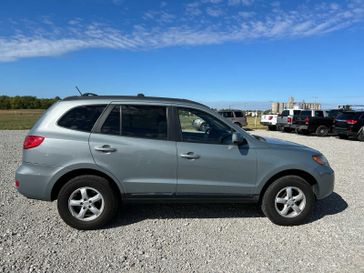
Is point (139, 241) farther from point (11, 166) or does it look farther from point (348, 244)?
point (11, 166)

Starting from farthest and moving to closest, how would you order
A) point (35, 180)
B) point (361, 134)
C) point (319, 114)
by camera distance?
point (319, 114)
point (361, 134)
point (35, 180)

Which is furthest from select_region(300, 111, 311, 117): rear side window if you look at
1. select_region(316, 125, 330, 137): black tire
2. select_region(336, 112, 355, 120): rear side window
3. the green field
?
the green field

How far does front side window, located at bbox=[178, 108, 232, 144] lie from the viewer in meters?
4.73

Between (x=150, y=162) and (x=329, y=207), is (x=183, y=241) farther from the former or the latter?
(x=329, y=207)

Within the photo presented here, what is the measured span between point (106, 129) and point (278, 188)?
251 cm

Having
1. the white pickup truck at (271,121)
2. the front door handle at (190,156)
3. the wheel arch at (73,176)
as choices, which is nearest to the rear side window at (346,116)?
the white pickup truck at (271,121)

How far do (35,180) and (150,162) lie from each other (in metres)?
1.50

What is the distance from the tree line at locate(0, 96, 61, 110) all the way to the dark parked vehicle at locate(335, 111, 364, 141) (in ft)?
375

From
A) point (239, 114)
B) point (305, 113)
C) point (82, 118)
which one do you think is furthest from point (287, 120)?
point (82, 118)

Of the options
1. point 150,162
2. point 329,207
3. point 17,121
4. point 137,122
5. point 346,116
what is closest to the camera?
point 150,162

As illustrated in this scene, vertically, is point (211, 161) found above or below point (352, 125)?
above

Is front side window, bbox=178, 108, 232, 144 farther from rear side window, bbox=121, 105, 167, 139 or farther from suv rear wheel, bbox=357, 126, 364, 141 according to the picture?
suv rear wheel, bbox=357, 126, 364, 141

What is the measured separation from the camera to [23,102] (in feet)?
411

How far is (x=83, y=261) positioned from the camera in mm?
3729
